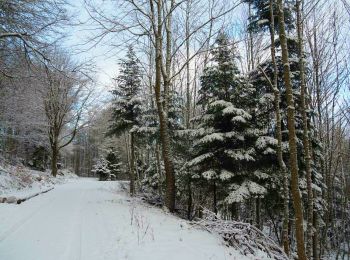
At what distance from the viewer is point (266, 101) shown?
14.0 meters

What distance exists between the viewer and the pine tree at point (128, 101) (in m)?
22.6

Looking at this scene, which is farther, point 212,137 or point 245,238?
point 212,137

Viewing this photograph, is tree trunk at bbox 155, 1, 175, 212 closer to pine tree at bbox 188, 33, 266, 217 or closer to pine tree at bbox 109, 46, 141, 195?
pine tree at bbox 188, 33, 266, 217

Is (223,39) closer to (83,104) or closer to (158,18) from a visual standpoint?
(158,18)

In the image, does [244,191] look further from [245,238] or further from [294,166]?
[294,166]

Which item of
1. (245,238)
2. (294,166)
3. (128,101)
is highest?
(128,101)

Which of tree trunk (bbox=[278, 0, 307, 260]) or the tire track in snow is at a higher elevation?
tree trunk (bbox=[278, 0, 307, 260])

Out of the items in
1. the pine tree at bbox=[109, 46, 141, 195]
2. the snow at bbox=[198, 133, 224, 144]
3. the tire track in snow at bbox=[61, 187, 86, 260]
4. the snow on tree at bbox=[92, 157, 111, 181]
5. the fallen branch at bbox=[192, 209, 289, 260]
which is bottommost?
the fallen branch at bbox=[192, 209, 289, 260]

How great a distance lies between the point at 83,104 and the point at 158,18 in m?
22.6

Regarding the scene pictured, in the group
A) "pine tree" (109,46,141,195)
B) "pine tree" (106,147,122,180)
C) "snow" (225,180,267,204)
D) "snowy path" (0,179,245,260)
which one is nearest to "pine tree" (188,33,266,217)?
"snow" (225,180,267,204)

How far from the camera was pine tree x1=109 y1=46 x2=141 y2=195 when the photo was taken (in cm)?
2259

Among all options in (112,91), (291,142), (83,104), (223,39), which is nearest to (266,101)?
(223,39)

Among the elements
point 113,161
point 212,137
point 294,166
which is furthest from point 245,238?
point 113,161

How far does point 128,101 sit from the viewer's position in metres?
22.7
